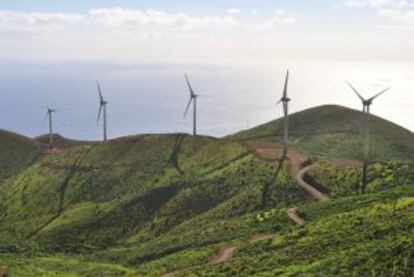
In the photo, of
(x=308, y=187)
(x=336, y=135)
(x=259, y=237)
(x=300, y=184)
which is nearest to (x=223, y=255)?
(x=259, y=237)

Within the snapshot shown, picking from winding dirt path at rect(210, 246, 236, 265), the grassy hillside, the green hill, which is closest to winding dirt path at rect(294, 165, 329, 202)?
the green hill

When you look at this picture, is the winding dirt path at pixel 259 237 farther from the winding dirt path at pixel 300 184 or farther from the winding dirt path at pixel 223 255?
the winding dirt path at pixel 223 255

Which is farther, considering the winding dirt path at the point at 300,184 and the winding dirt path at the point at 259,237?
the winding dirt path at the point at 259,237

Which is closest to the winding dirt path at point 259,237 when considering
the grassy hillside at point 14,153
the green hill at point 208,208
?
the green hill at point 208,208

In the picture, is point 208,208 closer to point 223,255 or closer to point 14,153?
point 223,255

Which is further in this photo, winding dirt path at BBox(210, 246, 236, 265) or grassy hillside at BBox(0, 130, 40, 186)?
grassy hillside at BBox(0, 130, 40, 186)

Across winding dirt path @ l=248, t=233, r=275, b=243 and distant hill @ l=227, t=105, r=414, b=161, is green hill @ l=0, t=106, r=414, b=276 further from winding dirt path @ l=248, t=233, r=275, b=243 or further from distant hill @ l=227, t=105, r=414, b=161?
winding dirt path @ l=248, t=233, r=275, b=243
